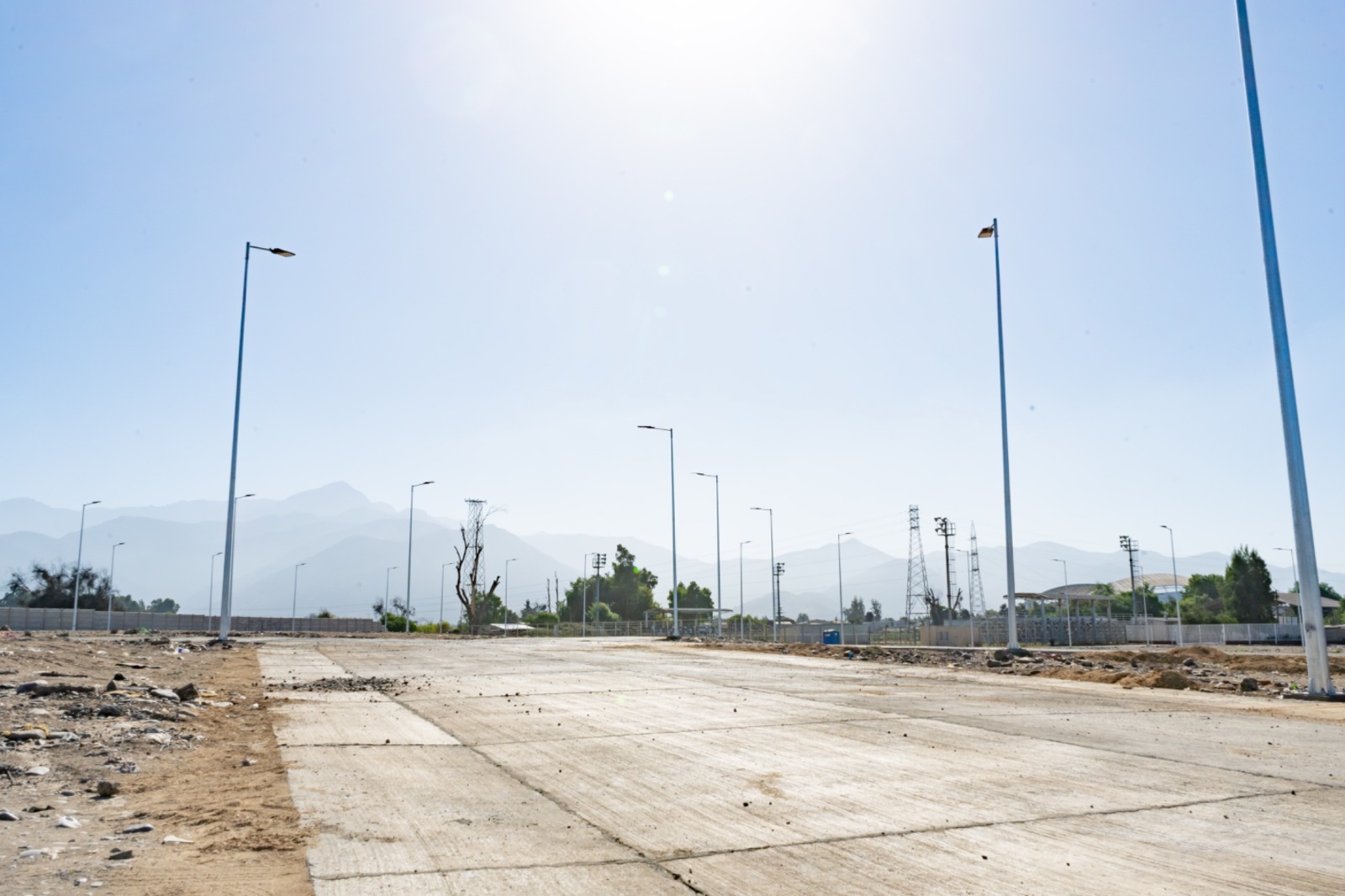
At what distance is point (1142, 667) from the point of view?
79.9ft

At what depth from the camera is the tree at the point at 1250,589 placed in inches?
3359

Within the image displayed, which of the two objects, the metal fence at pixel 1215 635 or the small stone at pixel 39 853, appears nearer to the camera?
the small stone at pixel 39 853

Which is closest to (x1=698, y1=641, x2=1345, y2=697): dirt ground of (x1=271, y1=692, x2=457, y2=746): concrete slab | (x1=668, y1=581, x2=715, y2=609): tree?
(x1=271, y1=692, x2=457, y2=746): concrete slab

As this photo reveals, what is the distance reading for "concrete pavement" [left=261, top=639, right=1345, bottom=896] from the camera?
15.3 ft

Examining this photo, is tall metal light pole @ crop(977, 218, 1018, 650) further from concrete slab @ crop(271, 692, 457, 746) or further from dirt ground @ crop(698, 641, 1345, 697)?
concrete slab @ crop(271, 692, 457, 746)

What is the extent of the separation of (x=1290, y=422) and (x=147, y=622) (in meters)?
84.2

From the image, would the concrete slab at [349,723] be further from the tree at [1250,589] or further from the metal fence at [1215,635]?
the tree at [1250,589]

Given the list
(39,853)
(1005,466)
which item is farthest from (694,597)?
(39,853)

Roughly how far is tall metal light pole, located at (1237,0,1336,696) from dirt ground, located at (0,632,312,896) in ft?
51.9

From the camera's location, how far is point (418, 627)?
9119 cm

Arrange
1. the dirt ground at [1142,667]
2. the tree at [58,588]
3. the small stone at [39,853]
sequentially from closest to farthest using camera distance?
the small stone at [39,853] → the dirt ground at [1142,667] → the tree at [58,588]

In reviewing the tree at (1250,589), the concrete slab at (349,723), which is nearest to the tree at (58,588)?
the concrete slab at (349,723)

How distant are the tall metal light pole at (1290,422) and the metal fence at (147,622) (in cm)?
7273

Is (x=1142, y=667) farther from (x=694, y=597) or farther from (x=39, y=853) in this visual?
(x=694, y=597)
